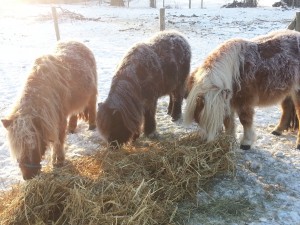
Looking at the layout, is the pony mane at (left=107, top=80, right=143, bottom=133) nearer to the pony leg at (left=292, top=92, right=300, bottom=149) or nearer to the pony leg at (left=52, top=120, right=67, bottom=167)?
the pony leg at (left=52, top=120, right=67, bottom=167)

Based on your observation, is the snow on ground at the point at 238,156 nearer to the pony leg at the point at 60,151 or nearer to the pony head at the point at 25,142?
the pony leg at the point at 60,151

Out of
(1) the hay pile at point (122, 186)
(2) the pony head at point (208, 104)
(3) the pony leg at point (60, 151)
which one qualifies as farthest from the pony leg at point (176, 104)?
(3) the pony leg at point (60, 151)

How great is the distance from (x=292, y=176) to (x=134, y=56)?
2626mm

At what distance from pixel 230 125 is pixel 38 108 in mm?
2558

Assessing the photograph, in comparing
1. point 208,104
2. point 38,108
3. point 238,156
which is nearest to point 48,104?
point 38,108

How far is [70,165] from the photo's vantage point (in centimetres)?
417

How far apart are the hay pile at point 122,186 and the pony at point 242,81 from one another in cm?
40

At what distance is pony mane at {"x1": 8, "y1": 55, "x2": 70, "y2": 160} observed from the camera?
3428 mm

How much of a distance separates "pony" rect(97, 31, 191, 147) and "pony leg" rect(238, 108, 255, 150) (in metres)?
1.31

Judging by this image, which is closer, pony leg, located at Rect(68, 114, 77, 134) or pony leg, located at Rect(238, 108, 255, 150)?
pony leg, located at Rect(238, 108, 255, 150)

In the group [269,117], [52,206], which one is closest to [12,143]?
[52,206]

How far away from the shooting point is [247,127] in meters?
4.70

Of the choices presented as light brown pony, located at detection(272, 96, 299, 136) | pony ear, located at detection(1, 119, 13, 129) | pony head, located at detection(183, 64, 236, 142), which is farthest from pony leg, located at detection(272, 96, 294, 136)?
pony ear, located at detection(1, 119, 13, 129)

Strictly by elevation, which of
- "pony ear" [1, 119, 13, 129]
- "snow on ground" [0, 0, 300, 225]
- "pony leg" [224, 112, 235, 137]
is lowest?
"snow on ground" [0, 0, 300, 225]
